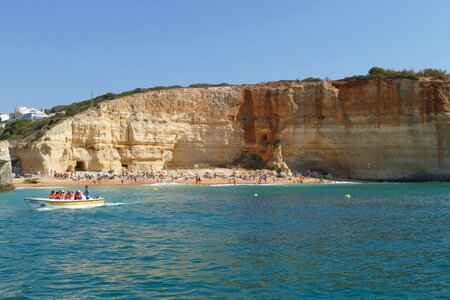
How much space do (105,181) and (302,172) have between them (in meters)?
24.3

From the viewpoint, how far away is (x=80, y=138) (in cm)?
5638

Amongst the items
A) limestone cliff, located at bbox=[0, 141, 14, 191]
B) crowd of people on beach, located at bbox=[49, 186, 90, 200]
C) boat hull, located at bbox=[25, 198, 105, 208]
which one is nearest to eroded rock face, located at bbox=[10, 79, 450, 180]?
limestone cliff, located at bbox=[0, 141, 14, 191]

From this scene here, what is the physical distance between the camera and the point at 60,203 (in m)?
26.8

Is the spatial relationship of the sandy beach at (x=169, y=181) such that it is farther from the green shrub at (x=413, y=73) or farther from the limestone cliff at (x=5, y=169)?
the green shrub at (x=413, y=73)

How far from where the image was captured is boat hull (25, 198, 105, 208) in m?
26.1

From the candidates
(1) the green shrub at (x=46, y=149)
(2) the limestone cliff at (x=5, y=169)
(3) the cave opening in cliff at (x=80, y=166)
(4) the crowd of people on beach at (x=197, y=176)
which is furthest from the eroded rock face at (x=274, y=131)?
(2) the limestone cliff at (x=5, y=169)

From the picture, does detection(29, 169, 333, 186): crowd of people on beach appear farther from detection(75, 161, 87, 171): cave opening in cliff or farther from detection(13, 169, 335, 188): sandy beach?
detection(75, 161, 87, 171): cave opening in cliff

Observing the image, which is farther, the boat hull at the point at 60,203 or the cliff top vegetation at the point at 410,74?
the cliff top vegetation at the point at 410,74

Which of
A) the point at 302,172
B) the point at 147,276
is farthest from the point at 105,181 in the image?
the point at 147,276

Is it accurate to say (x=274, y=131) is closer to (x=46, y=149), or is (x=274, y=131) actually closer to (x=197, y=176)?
(x=197, y=176)

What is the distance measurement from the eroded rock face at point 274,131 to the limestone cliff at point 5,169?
896cm

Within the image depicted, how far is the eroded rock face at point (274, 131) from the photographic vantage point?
184 feet

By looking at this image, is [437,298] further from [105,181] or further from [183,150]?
[183,150]

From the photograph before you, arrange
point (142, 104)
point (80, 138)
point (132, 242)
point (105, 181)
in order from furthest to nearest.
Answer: point (142, 104) < point (80, 138) < point (105, 181) < point (132, 242)
